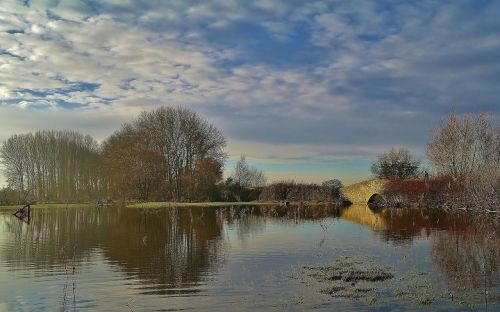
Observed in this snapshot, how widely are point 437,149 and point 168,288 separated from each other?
50.4m

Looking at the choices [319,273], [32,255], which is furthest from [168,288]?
[32,255]

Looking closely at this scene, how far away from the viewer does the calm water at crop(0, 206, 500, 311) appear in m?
10.6

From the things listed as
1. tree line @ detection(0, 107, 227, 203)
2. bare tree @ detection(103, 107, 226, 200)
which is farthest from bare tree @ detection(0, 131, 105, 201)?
bare tree @ detection(103, 107, 226, 200)

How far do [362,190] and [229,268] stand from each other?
53.9 metres

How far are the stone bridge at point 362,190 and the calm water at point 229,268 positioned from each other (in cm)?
3737

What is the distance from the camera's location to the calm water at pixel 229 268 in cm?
1062

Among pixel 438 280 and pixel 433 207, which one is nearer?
pixel 438 280

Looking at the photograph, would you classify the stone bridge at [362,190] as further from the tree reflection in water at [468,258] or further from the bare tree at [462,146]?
the tree reflection in water at [468,258]

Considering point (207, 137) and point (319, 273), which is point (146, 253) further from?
point (207, 137)

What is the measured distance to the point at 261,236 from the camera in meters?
23.9

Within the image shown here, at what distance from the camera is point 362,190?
6619 cm

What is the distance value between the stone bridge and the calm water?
37.4m

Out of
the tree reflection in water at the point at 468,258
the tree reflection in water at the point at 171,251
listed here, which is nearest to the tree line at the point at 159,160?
the tree reflection in water at the point at 171,251

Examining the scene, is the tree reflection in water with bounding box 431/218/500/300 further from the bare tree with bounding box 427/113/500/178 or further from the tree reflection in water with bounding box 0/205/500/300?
the bare tree with bounding box 427/113/500/178
